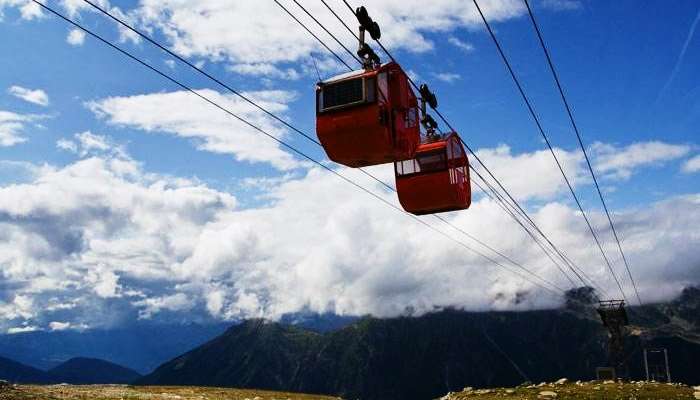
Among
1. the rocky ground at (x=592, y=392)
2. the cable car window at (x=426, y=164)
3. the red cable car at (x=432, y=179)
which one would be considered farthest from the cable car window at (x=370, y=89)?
the rocky ground at (x=592, y=392)

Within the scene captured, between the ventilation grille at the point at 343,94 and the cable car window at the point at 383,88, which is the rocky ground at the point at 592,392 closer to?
the cable car window at the point at 383,88

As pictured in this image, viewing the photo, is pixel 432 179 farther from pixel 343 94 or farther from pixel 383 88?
pixel 343 94

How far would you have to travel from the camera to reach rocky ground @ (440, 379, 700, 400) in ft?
137

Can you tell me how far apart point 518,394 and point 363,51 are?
33.7 meters

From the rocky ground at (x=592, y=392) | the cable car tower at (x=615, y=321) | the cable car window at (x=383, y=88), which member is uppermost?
the cable car window at (x=383, y=88)

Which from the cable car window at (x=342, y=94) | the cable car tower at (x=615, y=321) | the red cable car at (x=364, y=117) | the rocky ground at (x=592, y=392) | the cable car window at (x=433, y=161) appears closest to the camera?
the red cable car at (x=364, y=117)

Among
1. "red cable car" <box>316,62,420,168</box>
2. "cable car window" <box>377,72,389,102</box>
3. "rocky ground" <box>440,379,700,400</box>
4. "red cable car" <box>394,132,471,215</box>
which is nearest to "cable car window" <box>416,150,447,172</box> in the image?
"red cable car" <box>394,132,471,215</box>

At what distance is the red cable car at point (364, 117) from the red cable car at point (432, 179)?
25.6 feet

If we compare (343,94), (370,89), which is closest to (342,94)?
(343,94)

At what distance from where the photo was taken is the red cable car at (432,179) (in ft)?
99.0

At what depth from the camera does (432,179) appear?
30.2 m

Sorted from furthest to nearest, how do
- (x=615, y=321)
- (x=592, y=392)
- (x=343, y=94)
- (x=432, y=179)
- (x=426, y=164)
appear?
(x=615, y=321) → (x=592, y=392) → (x=426, y=164) → (x=432, y=179) → (x=343, y=94)

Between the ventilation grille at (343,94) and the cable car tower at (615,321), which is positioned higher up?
the ventilation grille at (343,94)

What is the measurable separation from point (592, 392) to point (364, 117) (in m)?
34.2
